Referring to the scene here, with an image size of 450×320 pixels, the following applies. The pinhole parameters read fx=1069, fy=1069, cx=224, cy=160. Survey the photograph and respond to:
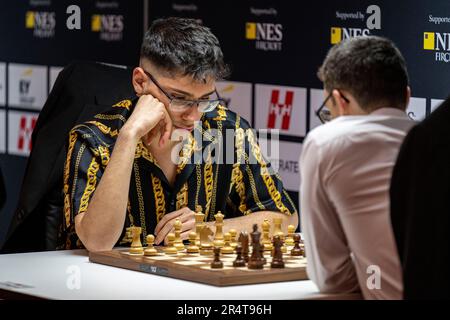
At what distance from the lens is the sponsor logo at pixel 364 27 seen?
16.0 feet

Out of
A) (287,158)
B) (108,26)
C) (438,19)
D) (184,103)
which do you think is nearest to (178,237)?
(184,103)

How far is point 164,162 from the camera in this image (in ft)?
12.2

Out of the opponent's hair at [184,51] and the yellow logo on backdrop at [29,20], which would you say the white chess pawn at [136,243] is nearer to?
the opponent's hair at [184,51]

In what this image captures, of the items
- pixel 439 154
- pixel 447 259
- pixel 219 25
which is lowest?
pixel 447 259

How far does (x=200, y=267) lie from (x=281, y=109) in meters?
2.45

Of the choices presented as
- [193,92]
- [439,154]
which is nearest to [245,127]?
[193,92]

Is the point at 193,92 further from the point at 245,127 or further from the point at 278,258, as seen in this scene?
the point at 278,258

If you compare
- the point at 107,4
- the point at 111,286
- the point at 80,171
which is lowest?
the point at 111,286

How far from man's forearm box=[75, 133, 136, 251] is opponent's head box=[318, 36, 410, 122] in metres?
0.92

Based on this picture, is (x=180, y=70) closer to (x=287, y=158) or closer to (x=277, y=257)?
(x=277, y=257)

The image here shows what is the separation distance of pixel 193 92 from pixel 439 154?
1311 mm

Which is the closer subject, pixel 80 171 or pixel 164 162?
pixel 80 171
